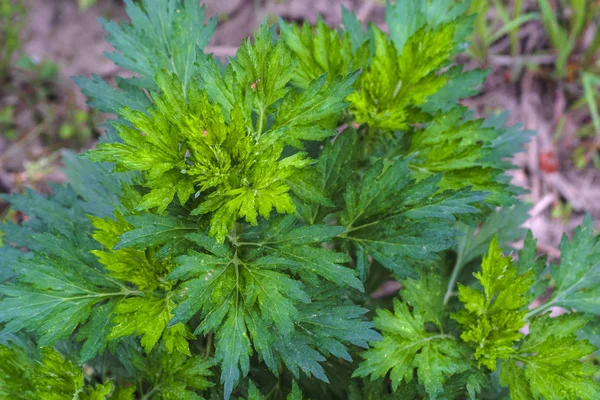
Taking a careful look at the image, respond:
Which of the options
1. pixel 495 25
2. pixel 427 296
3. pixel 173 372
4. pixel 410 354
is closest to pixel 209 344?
pixel 173 372

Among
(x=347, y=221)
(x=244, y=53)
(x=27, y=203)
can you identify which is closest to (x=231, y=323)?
(x=347, y=221)

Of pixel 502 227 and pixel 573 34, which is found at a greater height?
pixel 573 34

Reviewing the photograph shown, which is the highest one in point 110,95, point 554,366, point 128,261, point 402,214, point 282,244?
point 110,95

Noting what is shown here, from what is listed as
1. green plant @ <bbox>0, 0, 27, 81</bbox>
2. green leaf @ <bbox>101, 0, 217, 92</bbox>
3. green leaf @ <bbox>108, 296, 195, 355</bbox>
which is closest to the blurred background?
green plant @ <bbox>0, 0, 27, 81</bbox>

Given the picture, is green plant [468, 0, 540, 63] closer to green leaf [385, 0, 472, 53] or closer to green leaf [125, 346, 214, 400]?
green leaf [385, 0, 472, 53]

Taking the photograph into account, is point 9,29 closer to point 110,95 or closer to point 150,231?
point 110,95
